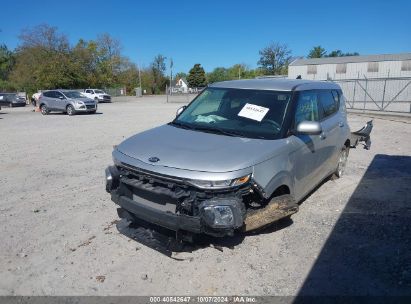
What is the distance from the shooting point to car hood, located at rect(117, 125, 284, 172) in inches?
133

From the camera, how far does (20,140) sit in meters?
11.6

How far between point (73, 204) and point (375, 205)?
465 cm

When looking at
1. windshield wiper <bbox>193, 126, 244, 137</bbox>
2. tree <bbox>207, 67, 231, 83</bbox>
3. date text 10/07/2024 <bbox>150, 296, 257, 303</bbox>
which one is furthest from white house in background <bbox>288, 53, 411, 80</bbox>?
tree <bbox>207, 67, 231, 83</bbox>

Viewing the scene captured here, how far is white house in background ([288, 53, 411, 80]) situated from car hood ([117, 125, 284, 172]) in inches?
1980

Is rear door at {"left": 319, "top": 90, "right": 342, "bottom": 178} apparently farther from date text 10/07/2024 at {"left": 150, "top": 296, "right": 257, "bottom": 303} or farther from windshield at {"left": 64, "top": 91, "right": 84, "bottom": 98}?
windshield at {"left": 64, "top": 91, "right": 84, "bottom": 98}

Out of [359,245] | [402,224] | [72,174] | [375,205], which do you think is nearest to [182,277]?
[359,245]

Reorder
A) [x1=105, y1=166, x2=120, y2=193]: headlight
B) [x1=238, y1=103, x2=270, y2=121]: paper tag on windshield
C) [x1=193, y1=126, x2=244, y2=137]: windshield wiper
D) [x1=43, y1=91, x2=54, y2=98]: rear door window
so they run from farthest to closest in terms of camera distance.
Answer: [x1=43, y1=91, x2=54, y2=98]: rear door window, [x1=238, y1=103, x2=270, y2=121]: paper tag on windshield, [x1=193, y1=126, x2=244, y2=137]: windshield wiper, [x1=105, y1=166, x2=120, y2=193]: headlight

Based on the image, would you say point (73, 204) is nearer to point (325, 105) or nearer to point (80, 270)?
point (80, 270)

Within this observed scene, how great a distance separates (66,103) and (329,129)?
20.6 metres

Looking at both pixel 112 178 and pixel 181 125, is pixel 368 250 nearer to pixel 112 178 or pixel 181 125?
pixel 181 125

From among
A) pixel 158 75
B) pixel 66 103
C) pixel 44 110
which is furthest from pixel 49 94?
pixel 158 75

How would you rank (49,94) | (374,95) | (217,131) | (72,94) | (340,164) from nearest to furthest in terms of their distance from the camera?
1. (217,131)
2. (340,164)
3. (72,94)
4. (49,94)
5. (374,95)

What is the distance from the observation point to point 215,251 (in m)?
3.85

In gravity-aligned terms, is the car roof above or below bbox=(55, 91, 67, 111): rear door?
above
